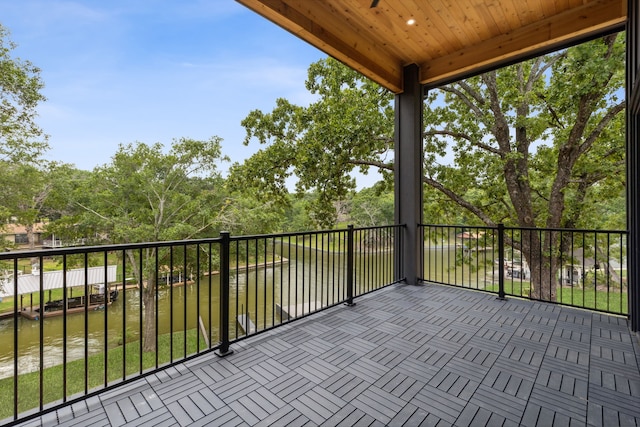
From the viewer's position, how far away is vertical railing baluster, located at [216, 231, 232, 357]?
2.16m

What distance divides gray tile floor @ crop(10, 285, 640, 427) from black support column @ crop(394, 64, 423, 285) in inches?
54.9

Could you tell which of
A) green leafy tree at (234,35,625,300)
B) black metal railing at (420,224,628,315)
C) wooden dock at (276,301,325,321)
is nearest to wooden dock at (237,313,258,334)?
wooden dock at (276,301,325,321)

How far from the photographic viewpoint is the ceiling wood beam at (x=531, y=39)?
2.95m

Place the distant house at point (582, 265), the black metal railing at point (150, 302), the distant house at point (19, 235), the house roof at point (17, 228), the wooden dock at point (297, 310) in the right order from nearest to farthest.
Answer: the wooden dock at point (297, 310) → the black metal railing at point (150, 302) → the distant house at point (582, 265) → the house roof at point (17, 228) → the distant house at point (19, 235)

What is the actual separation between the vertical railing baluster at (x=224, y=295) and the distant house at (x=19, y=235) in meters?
9.81

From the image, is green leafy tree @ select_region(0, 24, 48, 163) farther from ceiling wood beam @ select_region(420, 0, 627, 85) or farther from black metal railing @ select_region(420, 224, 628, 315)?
black metal railing @ select_region(420, 224, 628, 315)

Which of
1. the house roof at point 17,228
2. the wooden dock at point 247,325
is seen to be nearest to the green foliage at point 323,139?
the wooden dock at point 247,325

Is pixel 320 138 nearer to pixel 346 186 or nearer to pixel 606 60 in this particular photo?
pixel 346 186

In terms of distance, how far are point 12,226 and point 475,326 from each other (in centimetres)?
1203

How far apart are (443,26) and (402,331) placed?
3.35 meters

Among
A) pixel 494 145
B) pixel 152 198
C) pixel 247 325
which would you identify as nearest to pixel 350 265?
pixel 247 325

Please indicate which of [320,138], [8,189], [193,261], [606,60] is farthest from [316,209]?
[8,189]

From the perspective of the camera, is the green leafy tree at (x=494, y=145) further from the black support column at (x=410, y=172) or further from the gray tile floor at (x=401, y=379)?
the gray tile floor at (x=401, y=379)

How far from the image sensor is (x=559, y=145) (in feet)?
22.1
